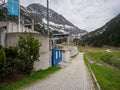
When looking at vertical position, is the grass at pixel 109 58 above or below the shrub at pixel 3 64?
below

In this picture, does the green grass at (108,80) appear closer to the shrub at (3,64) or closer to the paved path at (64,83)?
the paved path at (64,83)

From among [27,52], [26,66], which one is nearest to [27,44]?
[27,52]

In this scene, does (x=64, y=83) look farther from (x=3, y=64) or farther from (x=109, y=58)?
(x=109, y=58)

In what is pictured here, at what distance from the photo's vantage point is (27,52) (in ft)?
59.3

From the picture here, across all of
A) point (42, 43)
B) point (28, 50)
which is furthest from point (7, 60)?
point (42, 43)

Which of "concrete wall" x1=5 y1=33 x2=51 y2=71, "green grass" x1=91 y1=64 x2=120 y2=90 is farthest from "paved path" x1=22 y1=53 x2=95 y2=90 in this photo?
"concrete wall" x1=5 y1=33 x2=51 y2=71

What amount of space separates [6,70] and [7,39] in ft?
22.4

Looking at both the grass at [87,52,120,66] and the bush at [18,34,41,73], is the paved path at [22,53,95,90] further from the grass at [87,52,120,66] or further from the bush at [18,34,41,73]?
the grass at [87,52,120,66]

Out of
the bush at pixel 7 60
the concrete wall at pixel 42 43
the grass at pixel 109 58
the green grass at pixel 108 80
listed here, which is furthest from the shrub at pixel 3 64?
the grass at pixel 109 58

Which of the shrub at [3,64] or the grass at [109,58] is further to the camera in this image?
the grass at [109,58]

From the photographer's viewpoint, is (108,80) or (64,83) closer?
(64,83)

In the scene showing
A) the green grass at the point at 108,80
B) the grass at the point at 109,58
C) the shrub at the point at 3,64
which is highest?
the shrub at the point at 3,64

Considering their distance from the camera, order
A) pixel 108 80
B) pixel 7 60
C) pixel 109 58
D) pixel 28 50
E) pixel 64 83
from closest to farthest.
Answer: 1. pixel 7 60
2. pixel 64 83
3. pixel 28 50
4. pixel 108 80
5. pixel 109 58

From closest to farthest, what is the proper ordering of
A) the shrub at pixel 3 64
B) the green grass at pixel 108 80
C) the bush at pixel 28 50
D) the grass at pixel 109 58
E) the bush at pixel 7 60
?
the shrub at pixel 3 64
the bush at pixel 7 60
the green grass at pixel 108 80
the bush at pixel 28 50
the grass at pixel 109 58
